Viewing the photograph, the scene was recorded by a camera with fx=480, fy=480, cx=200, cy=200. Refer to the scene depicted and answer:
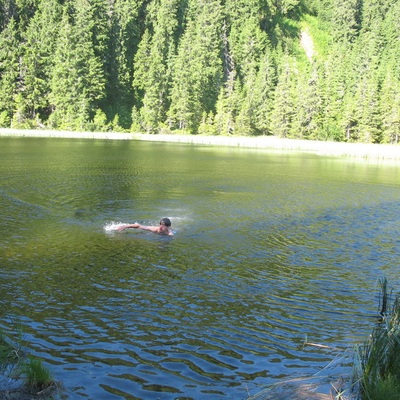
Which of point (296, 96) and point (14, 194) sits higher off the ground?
point (296, 96)

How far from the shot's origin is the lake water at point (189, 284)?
303 inches

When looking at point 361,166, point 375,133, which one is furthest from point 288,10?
point 361,166

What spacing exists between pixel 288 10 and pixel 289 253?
136216 mm

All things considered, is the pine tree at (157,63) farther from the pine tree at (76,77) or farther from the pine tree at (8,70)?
the pine tree at (8,70)

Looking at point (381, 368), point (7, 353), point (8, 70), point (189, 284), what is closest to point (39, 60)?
point (8, 70)

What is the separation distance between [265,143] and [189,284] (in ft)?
221

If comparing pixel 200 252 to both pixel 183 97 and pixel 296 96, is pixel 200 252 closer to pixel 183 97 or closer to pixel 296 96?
pixel 296 96

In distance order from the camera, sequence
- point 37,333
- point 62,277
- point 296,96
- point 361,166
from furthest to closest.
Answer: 1. point 296,96
2. point 361,166
3. point 62,277
4. point 37,333

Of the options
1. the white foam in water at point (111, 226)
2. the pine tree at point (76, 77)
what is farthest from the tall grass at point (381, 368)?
the pine tree at point (76, 77)

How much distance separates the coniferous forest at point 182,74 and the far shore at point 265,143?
20.8 ft

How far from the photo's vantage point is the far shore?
5866cm

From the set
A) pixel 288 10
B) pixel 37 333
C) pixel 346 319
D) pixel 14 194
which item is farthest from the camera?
pixel 288 10

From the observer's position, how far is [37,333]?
28.2 ft

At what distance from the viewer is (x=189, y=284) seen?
11711 mm
